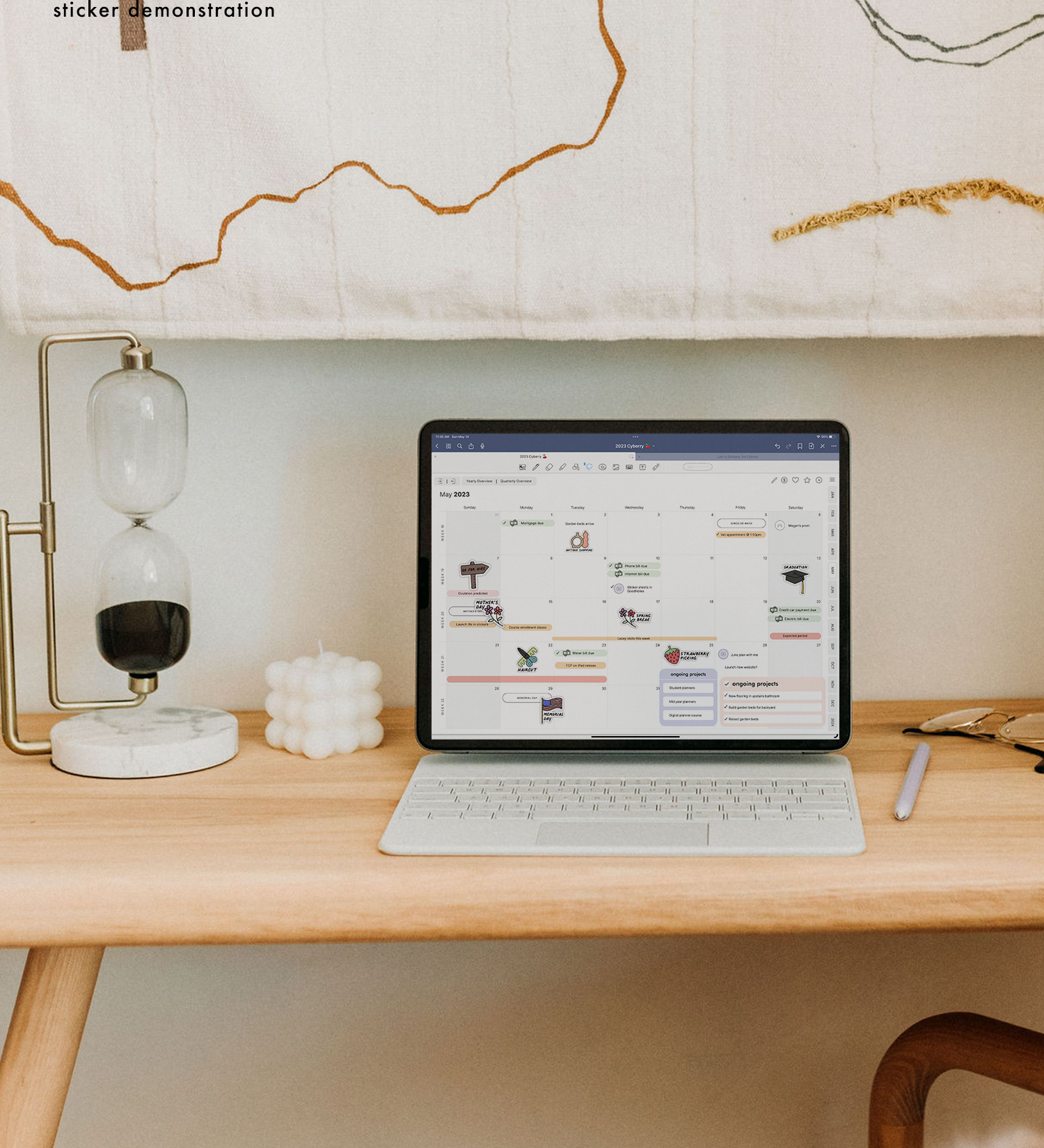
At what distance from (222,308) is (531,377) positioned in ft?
0.89

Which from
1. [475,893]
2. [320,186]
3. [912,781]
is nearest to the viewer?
[475,893]

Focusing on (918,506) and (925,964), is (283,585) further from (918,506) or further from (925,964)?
(925,964)

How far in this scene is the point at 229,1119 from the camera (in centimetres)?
97

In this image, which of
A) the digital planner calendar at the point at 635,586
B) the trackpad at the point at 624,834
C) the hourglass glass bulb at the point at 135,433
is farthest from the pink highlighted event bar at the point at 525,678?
the hourglass glass bulb at the point at 135,433

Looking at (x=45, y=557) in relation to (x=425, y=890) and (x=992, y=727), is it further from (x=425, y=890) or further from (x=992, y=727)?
(x=992, y=727)

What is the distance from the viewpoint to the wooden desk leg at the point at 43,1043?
0.63 metres

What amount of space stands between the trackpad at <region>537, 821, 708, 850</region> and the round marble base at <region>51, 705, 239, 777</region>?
28cm

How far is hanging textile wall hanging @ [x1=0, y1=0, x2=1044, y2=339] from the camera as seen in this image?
79 cm

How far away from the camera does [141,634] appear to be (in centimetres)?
76

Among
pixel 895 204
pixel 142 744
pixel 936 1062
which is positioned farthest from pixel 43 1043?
pixel 895 204

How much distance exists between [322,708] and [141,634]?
0.49 feet

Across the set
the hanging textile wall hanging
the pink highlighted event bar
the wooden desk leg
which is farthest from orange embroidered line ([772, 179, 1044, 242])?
the wooden desk leg

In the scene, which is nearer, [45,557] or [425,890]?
[425,890]

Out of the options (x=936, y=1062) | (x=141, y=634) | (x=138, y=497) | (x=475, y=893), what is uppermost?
(x=138, y=497)
